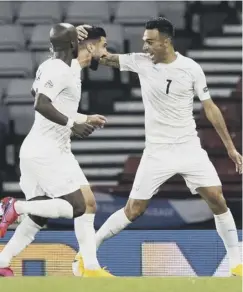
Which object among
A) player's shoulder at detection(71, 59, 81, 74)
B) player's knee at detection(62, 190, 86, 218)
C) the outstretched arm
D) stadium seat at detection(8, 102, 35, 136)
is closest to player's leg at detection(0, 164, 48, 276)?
player's knee at detection(62, 190, 86, 218)

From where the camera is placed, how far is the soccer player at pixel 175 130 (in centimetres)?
679

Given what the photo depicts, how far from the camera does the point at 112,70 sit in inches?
397

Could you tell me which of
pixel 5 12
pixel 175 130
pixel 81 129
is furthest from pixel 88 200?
pixel 5 12

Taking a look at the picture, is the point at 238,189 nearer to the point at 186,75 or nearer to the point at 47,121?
the point at 186,75

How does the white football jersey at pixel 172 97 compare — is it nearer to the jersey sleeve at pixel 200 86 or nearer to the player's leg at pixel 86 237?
the jersey sleeve at pixel 200 86

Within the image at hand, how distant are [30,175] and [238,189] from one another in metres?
3.64

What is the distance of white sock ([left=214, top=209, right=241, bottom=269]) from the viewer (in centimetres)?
681

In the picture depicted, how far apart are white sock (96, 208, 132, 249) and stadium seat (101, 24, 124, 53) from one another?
3173 mm

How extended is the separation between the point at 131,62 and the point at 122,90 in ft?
10.0

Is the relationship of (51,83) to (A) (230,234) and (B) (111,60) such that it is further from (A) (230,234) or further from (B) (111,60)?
(A) (230,234)

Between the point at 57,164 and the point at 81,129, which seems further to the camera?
the point at 57,164

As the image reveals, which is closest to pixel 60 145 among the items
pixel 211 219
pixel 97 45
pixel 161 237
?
pixel 97 45

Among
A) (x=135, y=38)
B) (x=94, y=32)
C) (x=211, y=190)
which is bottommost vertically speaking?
(x=211, y=190)

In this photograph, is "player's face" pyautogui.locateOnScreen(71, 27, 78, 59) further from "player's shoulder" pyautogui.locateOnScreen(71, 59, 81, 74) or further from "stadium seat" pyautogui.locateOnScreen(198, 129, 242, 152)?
"stadium seat" pyautogui.locateOnScreen(198, 129, 242, 152)
